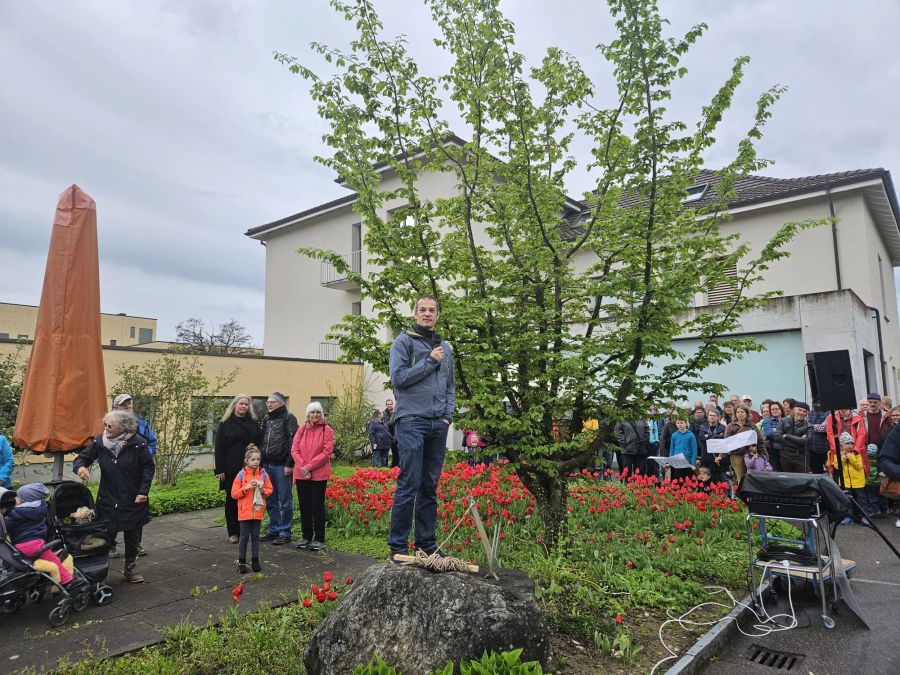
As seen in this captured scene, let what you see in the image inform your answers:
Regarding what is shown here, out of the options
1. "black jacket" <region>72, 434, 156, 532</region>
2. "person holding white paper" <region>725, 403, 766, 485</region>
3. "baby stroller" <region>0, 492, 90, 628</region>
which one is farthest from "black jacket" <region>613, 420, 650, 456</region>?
"baby stroller" <region>0, 492, 90, 628</region>

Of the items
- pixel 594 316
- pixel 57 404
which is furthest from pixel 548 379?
pixel 57 404

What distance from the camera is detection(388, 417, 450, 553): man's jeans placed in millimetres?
4949

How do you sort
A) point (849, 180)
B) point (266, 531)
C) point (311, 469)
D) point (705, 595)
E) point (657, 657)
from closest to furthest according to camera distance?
point (657, 657) < point (705, 595) < point (311, 469) < point (266, 531) < point (849, 180)

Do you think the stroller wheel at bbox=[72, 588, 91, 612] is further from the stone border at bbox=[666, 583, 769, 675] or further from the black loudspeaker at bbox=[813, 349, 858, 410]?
the black loudspeaker at bbox=[813, 349, 858, 410]

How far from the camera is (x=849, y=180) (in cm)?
1702

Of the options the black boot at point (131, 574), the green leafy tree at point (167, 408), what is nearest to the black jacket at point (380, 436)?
the green leafy tree at point (167, 408)

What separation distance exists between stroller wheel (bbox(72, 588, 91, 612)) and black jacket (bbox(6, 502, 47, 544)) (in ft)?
2.31

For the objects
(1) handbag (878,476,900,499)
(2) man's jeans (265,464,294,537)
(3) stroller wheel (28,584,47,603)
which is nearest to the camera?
(3) stroller wheel (28,584,47,603)

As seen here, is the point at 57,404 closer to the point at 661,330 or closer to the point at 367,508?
the point at 367,508

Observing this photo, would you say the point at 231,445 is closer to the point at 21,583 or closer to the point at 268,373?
the point at 21,583

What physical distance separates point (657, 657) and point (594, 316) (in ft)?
11.2

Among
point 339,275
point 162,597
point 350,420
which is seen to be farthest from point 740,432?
point 339,275

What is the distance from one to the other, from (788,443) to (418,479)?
865cm

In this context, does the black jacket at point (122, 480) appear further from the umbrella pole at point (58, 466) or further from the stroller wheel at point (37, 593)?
the umbrella pole at point (58, 466)
